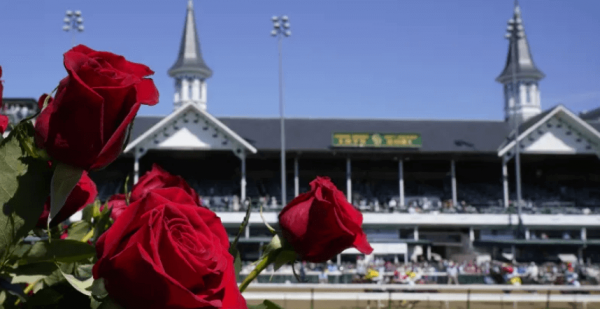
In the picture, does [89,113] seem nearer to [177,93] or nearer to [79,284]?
[79,284]

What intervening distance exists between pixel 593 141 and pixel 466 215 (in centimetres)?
833

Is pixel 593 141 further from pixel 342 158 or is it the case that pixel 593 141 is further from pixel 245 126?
pixel 245 126

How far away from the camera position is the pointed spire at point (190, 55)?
1820 inches

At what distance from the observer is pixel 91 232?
180cm

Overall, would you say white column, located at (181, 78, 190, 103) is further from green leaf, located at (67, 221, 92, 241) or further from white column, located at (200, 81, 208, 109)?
green leaf, located at (67, 221, 92, 241)

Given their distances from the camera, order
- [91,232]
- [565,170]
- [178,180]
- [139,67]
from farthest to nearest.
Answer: [565,170]
[91,232]
[178,180]
[139,67]

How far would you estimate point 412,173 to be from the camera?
34781 millimetres

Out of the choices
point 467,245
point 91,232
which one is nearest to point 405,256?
point 467,245

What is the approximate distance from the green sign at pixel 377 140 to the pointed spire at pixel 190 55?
1807cm

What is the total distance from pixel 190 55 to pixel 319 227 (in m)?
47.9

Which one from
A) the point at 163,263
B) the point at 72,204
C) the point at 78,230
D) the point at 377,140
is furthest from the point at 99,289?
the point at 377,140

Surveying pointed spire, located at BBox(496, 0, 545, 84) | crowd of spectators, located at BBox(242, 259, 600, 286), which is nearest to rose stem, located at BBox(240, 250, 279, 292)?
crowd of spectators, located at BBox(242, 259, 600, 286)

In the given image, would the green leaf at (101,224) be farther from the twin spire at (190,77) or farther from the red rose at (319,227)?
the twin spire at (190,77)

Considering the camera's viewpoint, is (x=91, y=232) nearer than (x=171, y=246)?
No
